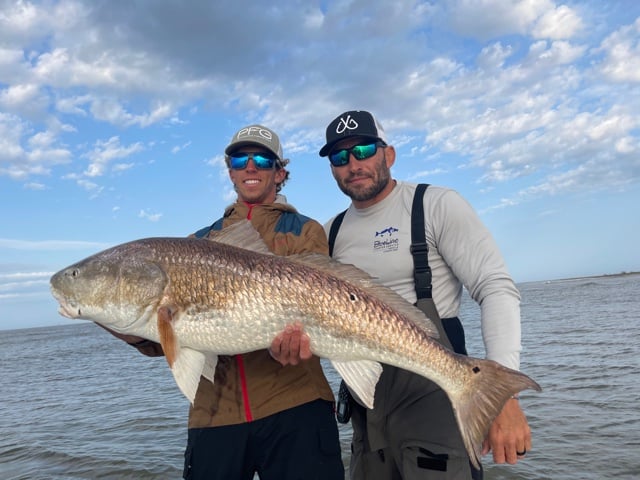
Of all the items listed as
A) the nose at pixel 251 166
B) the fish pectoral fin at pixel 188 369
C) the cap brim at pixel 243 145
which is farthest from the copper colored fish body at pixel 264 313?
the cap brim at pixel 243 145

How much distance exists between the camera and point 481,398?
3.12 meters

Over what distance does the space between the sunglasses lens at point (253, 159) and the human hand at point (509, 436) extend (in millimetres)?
2856

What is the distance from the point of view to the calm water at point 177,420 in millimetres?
7363

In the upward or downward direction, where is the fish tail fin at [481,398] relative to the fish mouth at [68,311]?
downward

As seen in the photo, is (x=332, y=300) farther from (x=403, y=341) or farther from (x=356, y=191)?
(x=356, y=191)

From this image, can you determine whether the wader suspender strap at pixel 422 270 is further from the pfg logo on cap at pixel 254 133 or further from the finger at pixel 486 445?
the pfg logo on cap at pixel 254 133

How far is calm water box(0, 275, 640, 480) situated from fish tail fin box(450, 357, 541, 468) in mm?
4766

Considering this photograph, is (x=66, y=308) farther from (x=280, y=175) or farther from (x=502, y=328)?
(x=502, y=328)

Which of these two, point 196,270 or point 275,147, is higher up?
point 275,147

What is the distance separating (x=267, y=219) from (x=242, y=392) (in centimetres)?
153

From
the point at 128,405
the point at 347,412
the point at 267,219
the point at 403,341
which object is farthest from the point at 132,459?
the point at 403,341

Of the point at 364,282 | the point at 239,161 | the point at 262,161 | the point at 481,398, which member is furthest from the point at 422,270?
the point at 239,161

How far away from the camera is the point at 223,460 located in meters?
3.58

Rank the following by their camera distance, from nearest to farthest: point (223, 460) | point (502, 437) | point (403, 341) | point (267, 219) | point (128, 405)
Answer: point (502, 437)
point (403, 341)
point (223, 460)
point (267, 219)
point (128, 405)
